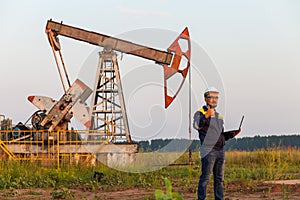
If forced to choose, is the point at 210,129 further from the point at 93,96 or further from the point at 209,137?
the point at 93,96

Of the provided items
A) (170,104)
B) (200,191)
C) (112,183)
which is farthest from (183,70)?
(200,191)

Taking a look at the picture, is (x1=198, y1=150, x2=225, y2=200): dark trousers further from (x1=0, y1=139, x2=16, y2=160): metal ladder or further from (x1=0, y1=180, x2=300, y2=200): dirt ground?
(x1=0, y1=139, x2=16, y2=160): metal ladder

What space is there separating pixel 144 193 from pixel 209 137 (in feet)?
12.1

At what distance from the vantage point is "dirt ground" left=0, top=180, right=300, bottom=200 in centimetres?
1058

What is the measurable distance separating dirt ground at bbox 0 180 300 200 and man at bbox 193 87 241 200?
1914 millimetres

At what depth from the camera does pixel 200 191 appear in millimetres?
8453

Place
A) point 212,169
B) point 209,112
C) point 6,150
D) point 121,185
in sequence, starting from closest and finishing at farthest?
point 209,112 → point 212,169 → point 121,185 → point 6,150

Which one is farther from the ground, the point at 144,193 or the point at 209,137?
the point at 209,137

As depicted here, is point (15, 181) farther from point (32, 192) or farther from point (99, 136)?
point (99, 136)

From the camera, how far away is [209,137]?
27.9 feet

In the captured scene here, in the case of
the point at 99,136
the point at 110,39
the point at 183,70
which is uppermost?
the point at 110,39

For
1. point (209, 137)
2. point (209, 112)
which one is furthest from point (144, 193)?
point (209, 112)

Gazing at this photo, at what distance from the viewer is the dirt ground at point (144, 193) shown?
34.7 ft

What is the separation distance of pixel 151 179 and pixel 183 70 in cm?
691
